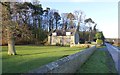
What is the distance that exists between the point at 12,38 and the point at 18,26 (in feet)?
9.48

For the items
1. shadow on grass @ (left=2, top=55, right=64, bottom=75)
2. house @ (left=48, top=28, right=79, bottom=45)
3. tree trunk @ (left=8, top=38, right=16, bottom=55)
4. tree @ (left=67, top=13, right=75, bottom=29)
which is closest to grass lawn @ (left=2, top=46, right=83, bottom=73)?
shadow on grass @ (left=2, top=55, right=64, bottom=75)

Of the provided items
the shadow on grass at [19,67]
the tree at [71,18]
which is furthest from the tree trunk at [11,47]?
the tree at [71,18]

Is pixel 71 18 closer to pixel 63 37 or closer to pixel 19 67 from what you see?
pixel 63 37

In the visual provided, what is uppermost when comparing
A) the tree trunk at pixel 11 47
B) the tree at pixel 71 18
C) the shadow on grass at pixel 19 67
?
the tree at pixel 71 18

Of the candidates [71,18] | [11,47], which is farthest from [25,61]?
[71,18]

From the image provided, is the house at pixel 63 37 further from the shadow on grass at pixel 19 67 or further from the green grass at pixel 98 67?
the shadow on grass at pixel 19 67

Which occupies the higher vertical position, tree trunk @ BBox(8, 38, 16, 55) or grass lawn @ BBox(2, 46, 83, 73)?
tree trunk @ BBox(8, 38, 16, 55)

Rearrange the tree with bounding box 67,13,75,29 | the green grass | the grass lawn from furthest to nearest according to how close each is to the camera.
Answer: the tree with bounding box 67,13,75,29, the grass lawn, the green grass

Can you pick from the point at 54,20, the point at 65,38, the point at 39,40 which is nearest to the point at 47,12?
the point at 54,20

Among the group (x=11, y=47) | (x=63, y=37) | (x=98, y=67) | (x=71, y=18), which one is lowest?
(x=98, y=67)

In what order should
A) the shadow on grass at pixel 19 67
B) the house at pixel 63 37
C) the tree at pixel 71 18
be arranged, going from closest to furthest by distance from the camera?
1. the shadow on grass at pixel 19 67
2. the house at pixel 63 37
3. the tree at pixel 71 18

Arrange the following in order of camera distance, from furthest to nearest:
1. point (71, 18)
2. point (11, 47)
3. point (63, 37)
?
point (71, 18), point (63, 37), point (11, 47)

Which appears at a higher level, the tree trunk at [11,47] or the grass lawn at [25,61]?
the tree trunk at [11,47]

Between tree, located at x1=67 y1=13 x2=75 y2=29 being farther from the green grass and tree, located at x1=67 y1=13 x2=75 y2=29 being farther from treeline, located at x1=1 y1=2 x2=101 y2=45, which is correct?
the green grass
